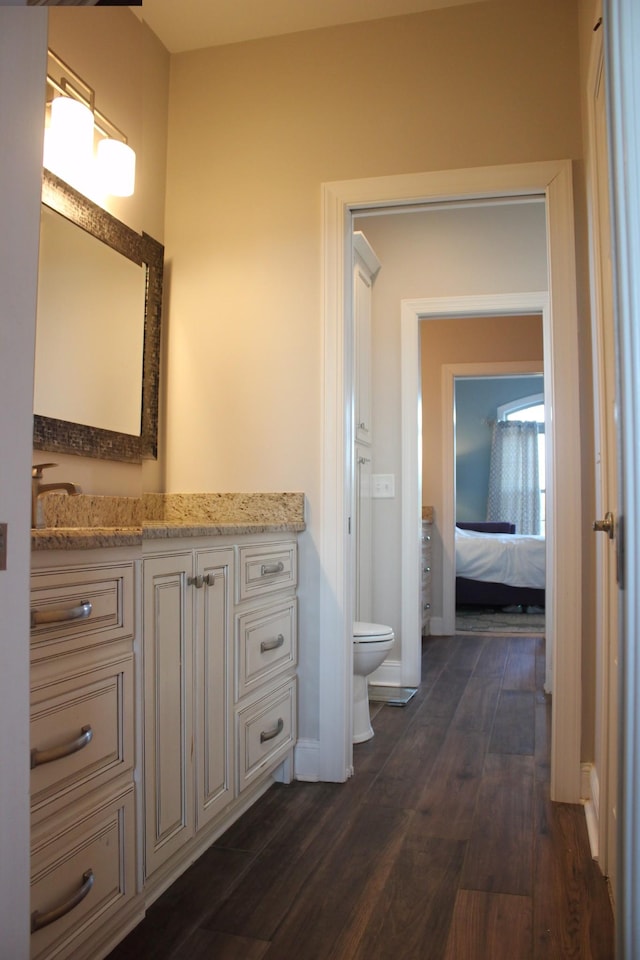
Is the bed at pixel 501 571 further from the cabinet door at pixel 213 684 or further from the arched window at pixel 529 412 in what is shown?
the cabinet door at pixel 213 684

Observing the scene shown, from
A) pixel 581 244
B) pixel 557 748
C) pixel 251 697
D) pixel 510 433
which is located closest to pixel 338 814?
pixel 251 697

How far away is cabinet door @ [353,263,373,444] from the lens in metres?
4.02

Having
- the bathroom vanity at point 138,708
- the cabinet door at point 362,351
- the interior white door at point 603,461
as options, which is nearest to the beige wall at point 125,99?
the bathroom vanity at point 138,708

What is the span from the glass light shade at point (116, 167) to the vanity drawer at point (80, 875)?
1843 millimetres

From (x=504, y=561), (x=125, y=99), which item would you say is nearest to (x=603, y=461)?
(x=125, y=99)

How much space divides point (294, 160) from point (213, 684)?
6.19ft

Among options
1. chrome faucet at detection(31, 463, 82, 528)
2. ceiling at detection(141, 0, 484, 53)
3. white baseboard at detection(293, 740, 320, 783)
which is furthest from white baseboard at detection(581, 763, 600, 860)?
ceiling at detection(141, 0, 484, 53)

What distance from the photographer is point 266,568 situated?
2453 mm

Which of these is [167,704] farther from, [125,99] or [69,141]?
[125,99]

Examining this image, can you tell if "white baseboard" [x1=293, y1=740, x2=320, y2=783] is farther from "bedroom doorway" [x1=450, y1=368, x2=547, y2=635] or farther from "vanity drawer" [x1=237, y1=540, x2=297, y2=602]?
"bedroom doorway" [x1=450, y1=368, x2=547, y2=635]

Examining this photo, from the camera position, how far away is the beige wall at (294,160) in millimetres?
2668

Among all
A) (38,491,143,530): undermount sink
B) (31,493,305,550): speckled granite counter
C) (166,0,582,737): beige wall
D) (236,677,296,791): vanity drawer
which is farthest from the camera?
(166,0,582,737): beige wall

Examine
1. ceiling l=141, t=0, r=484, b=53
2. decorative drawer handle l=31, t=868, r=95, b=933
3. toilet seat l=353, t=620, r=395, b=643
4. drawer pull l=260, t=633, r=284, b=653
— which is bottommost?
decorative drawer handle l=31, t=868, r=95, b=933

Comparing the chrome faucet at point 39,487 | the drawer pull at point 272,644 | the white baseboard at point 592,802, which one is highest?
the chrome faucet at point 39,487
